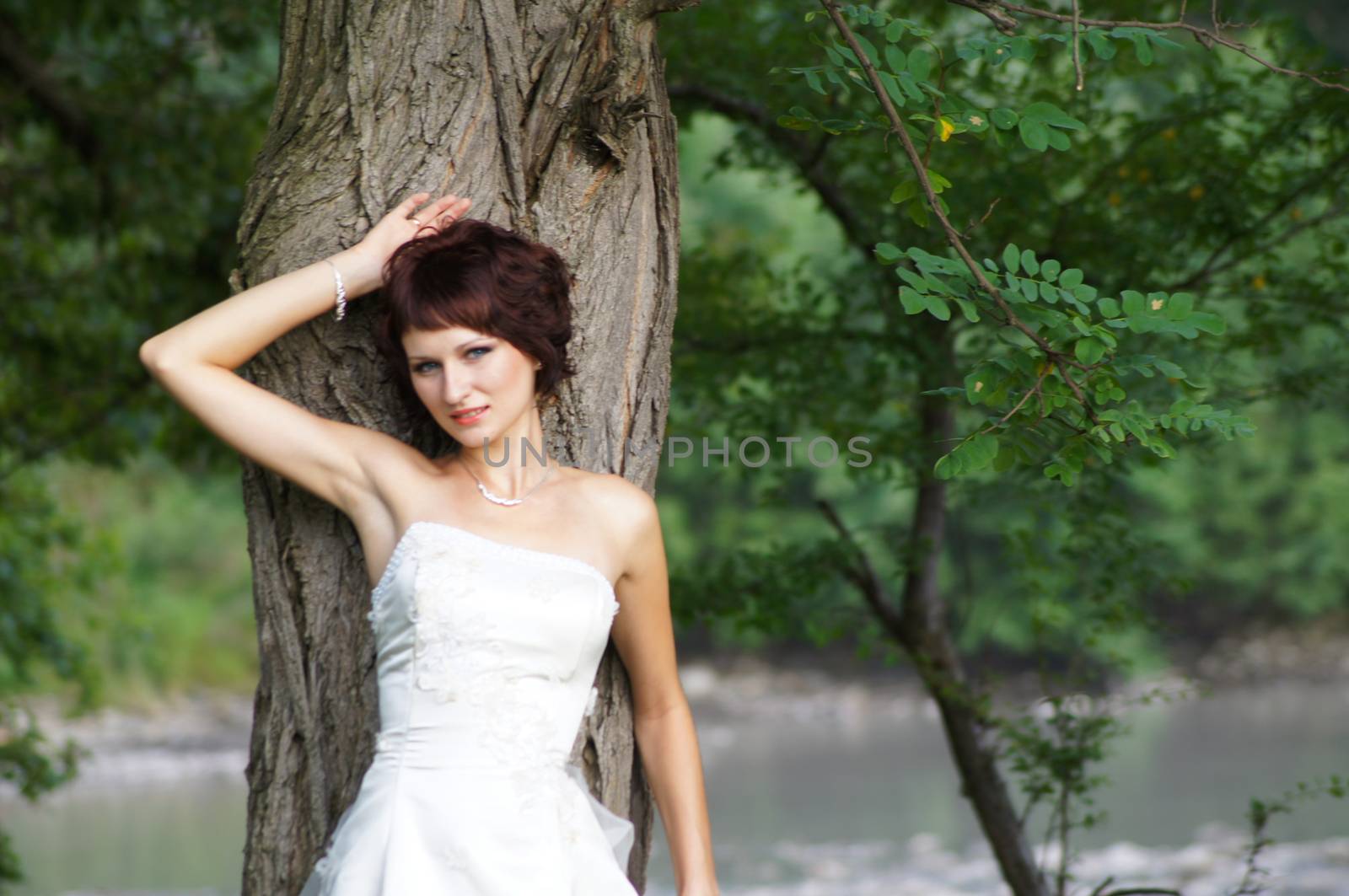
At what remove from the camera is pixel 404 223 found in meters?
2.04

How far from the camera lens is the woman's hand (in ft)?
6.64

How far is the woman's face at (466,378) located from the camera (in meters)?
1.92

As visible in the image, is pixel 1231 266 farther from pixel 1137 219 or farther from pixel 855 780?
pixel 855 780

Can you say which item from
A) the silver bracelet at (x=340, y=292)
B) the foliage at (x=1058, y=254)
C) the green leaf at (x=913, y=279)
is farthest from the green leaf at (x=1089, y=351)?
the foliage at (x=1058, y=254)

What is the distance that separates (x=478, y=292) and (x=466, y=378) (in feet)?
0.41

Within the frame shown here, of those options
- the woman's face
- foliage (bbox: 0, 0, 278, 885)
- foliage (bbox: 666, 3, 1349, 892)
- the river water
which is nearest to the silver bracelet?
the woman's face

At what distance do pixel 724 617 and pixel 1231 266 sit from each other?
192 cm

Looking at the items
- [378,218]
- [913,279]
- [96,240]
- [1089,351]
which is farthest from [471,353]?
[96,240]

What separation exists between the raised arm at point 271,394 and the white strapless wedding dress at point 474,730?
150 millimetres

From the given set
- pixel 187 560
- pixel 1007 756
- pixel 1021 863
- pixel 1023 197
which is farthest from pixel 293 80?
pixel 187 560

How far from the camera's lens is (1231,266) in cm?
408

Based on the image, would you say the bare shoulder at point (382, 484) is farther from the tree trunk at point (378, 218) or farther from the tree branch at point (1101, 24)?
the tree branch at point (1101, 24)

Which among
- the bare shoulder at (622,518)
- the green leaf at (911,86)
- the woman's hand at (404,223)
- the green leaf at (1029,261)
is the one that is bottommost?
the bare shoulder at (622,518)

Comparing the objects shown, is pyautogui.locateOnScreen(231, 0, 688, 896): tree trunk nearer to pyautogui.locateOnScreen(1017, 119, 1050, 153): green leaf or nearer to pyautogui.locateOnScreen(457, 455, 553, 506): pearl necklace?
pyautogui.locateOnScreen(457, 455, 553, 506): pearl necklace
